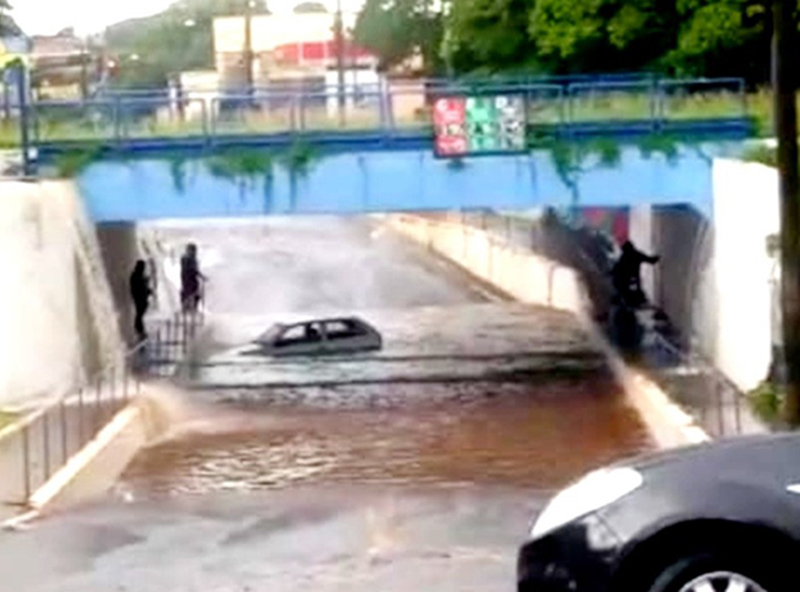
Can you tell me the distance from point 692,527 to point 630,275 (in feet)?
136

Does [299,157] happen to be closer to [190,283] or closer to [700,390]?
[700,390]

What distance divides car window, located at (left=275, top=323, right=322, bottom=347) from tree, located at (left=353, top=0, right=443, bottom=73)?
45.7 meters

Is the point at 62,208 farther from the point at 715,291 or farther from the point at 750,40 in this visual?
the point at 750,40

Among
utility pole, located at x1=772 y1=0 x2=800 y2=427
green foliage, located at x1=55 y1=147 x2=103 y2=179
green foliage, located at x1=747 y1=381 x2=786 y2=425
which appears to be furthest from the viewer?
green foliage, located at x1=55 y1=147 x2=103 y2=179

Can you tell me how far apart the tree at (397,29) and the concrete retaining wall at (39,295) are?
56979 mm

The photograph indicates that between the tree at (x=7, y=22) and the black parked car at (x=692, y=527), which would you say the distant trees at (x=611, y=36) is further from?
the black parked car at (x=692, y=527)

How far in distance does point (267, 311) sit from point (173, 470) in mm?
35362

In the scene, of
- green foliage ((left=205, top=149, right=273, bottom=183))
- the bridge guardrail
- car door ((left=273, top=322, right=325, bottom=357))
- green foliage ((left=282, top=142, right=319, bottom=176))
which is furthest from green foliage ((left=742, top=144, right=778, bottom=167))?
car door ((left=273, top=322, right=325, bottom=357))

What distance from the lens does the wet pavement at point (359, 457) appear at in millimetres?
16953

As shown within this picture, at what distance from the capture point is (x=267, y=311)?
218ft

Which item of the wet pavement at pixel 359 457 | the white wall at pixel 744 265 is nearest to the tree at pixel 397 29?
the wet pavement at pixel 359 457

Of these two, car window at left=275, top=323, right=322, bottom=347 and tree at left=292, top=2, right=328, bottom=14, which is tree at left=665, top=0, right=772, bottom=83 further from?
tree at left=292, top=2, right=328, bottom=14

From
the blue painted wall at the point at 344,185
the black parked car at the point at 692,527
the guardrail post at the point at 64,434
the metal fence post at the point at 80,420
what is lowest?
the metal fence post at the point at 80,420

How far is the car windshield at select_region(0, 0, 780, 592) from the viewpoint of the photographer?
58.9 ft
